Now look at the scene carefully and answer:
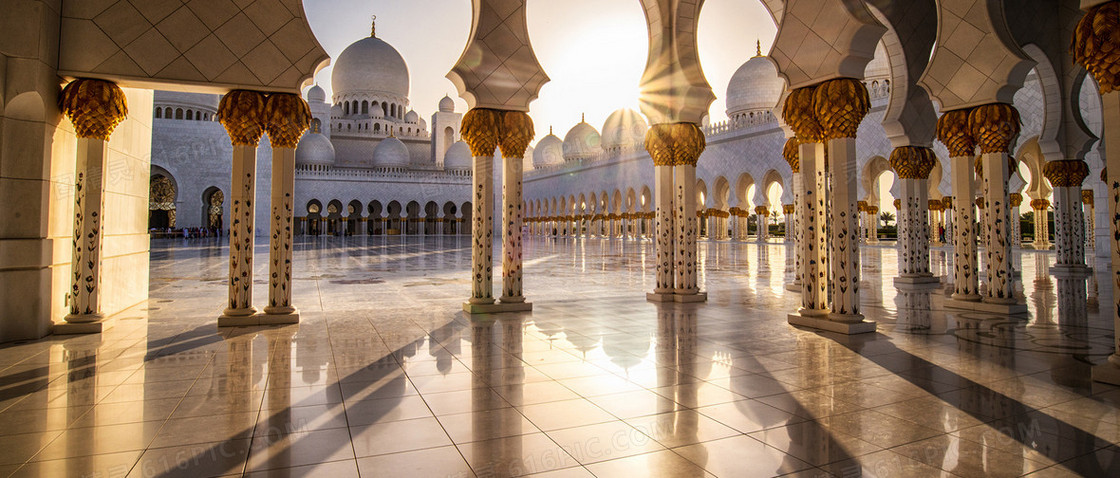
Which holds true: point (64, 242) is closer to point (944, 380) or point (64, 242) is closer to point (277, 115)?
point (277, 115)

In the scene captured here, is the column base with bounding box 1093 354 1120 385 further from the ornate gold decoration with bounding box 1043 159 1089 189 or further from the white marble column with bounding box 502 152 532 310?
the ornate gold decoration with bounding box 1043 159 1089 189

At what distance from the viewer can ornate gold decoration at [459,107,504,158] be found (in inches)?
201

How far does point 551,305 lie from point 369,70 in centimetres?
3002

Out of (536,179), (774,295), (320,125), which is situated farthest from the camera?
(536,179)

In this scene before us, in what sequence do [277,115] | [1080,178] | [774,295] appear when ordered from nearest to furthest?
1. [277,115]
2. [774,295]
3. [1080,178]

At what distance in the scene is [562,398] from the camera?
2.49 m

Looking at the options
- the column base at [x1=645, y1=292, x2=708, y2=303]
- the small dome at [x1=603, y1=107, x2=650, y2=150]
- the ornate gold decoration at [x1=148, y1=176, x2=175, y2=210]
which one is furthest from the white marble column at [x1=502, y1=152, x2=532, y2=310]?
the small dome at [x1=603, y1=107, x2=650, y2=150]

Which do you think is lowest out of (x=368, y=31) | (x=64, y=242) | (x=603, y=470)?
(x=603, y=470)

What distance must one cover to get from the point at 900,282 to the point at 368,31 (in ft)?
97.7

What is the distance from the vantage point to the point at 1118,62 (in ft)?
9.18

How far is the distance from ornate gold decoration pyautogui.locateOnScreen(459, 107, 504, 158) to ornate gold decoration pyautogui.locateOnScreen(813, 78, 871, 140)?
260 centimetres

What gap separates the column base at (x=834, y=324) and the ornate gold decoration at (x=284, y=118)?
402 centimetres

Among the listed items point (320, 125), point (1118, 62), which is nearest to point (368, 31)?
point (320, 125)

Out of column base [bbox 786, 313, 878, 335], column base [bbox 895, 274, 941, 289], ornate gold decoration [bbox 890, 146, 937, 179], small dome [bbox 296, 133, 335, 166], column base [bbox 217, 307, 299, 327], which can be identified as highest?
small dome [bbox 296, 133, 335, 166]
